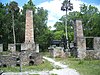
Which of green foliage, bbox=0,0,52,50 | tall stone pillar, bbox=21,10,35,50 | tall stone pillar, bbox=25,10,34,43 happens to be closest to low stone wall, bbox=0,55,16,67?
tall stone pillar, bbox=21,10,35,50

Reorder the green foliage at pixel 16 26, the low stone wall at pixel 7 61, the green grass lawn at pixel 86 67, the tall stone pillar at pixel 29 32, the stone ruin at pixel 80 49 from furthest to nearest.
A: the green foliage at pixel 16 26 < the stone ruin at pixel 80 49 < the tall stone pillar at pixel 29 32 < the low stone wall at pixel 7 61 < the green grass lawn at pixel 86 67

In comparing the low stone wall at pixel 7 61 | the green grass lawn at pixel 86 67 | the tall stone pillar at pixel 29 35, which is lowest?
the green grass lawn at pixel 86 67

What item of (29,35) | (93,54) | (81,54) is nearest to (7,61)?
(29,35)

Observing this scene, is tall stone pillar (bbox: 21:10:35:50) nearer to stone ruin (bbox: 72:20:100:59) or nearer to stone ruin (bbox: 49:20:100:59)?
stone ruin (bbox: 49:20:100:59)

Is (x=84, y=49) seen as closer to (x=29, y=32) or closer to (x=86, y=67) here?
(x=29, y=32)

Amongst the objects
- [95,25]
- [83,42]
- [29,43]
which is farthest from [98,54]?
[95,25]

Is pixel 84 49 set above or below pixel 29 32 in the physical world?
below

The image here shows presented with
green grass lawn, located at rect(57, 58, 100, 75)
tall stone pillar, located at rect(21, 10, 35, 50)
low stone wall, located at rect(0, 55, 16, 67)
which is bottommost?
green grass lawn, located at rect(57, 58, 100, 75)

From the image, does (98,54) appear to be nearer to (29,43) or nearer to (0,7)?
(29,43)

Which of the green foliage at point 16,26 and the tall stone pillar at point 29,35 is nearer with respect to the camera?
the tall stone pillar at point 29,35

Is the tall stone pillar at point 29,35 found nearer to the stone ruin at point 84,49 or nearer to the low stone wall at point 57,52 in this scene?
the low stone wall at point 57,52

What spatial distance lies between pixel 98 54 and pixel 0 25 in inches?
993

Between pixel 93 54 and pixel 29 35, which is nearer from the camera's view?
pixel 29 35

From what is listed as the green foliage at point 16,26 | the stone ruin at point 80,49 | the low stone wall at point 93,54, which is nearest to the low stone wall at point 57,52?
the stone ruin at point 80,49
